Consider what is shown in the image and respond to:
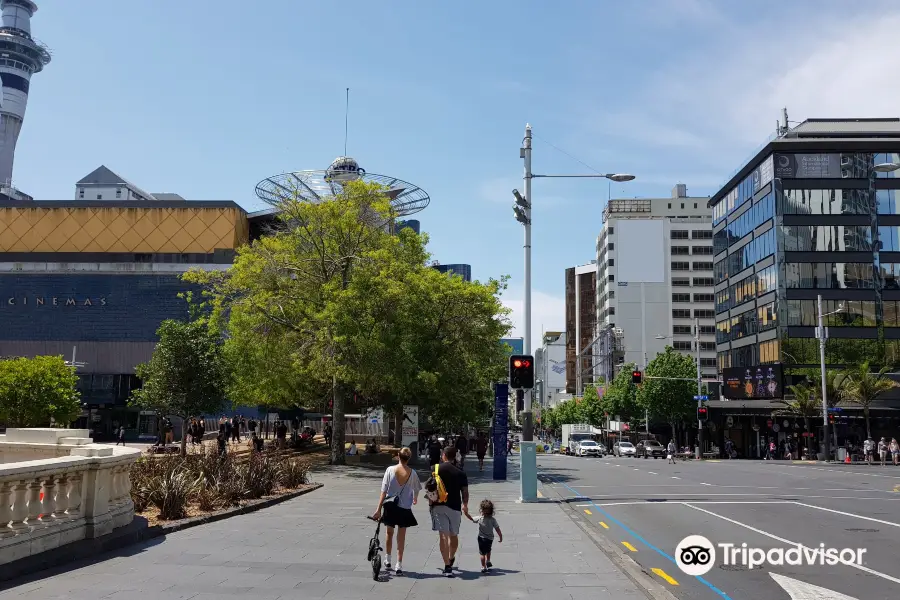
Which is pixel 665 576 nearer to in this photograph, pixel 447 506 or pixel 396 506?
pixel 447 506

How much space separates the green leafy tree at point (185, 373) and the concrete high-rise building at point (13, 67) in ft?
541

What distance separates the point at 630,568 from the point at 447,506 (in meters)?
2.71

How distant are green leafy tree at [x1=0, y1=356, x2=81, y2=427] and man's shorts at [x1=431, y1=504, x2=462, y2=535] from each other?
120 feet

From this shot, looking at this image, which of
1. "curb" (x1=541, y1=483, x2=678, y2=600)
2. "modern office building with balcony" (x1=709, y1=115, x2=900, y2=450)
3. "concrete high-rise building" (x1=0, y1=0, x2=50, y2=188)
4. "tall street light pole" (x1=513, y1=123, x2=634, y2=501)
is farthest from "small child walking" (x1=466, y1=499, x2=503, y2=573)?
"concrete high-rise building" (x1=0, y1=0, x2=50, y2=188)

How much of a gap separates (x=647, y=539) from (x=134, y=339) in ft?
262

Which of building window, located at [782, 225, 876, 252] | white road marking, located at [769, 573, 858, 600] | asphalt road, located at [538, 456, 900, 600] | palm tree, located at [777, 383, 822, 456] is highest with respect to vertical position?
building window, located at [782, 225, 876, 252]

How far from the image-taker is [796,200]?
66.9 meters

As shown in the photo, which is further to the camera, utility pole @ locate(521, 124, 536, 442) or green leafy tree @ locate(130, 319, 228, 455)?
green leafy tree @ locate(130, 319, 228, 455)

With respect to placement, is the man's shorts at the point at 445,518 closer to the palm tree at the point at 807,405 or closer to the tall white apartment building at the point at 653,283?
the palm tree at the point at 807,405

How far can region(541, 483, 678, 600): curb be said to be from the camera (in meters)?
8.71

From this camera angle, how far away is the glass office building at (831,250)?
215 feet

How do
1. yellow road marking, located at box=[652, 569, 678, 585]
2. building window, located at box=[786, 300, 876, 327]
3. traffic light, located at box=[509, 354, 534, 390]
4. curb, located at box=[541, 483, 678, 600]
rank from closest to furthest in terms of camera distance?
curb, located at box=[541, 483, 678, 600] < yellow road marking, located at box=[652, 569, 678, 585] < traffic light, located at box=[509, 354, 534, 390] < building window, located at box=[786, 300, 876, 327]

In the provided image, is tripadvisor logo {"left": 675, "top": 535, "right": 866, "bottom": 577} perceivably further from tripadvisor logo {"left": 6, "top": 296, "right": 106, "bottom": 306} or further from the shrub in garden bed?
tripadvisor logo {"left": 6, "top": 296, "right": 106, "bottom": 306}

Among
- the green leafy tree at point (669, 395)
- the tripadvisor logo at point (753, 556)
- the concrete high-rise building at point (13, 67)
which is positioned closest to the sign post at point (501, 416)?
the tripadvisor logo at point (753, 556)
